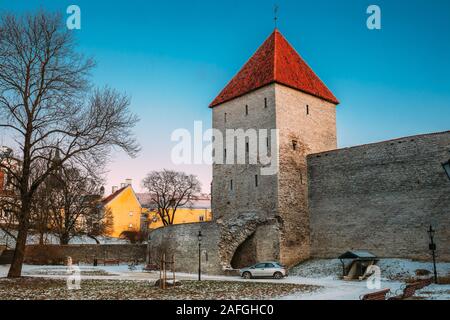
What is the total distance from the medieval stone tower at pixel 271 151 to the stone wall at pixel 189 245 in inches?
26.2

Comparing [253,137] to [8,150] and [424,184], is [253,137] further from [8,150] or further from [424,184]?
[8,150]

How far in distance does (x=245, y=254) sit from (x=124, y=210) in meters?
33.6

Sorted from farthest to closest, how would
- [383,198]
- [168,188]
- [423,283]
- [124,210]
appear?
[124,210] → [168,188] → [383,198] → [423,283]

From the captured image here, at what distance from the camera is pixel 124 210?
56094 millimetres

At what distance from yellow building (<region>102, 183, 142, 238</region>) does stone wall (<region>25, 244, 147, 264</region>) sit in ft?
51.0

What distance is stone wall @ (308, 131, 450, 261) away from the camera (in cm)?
2097

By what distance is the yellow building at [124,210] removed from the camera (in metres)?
54.8

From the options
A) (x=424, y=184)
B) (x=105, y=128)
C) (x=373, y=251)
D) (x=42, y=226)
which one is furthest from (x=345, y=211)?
(x=42, y=226)

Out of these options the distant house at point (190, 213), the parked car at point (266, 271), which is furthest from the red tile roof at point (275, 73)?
the distant house at point (190, 213)

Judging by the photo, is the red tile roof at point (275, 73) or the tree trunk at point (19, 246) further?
the red tile roof at point (275, 73)

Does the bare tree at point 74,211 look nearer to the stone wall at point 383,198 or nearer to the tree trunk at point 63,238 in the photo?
the tree trunk at point 63,238

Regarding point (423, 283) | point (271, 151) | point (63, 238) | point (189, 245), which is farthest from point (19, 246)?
point (63, 238)

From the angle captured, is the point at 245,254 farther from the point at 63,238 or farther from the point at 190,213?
the point at 190,213

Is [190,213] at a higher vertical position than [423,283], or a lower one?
higher
